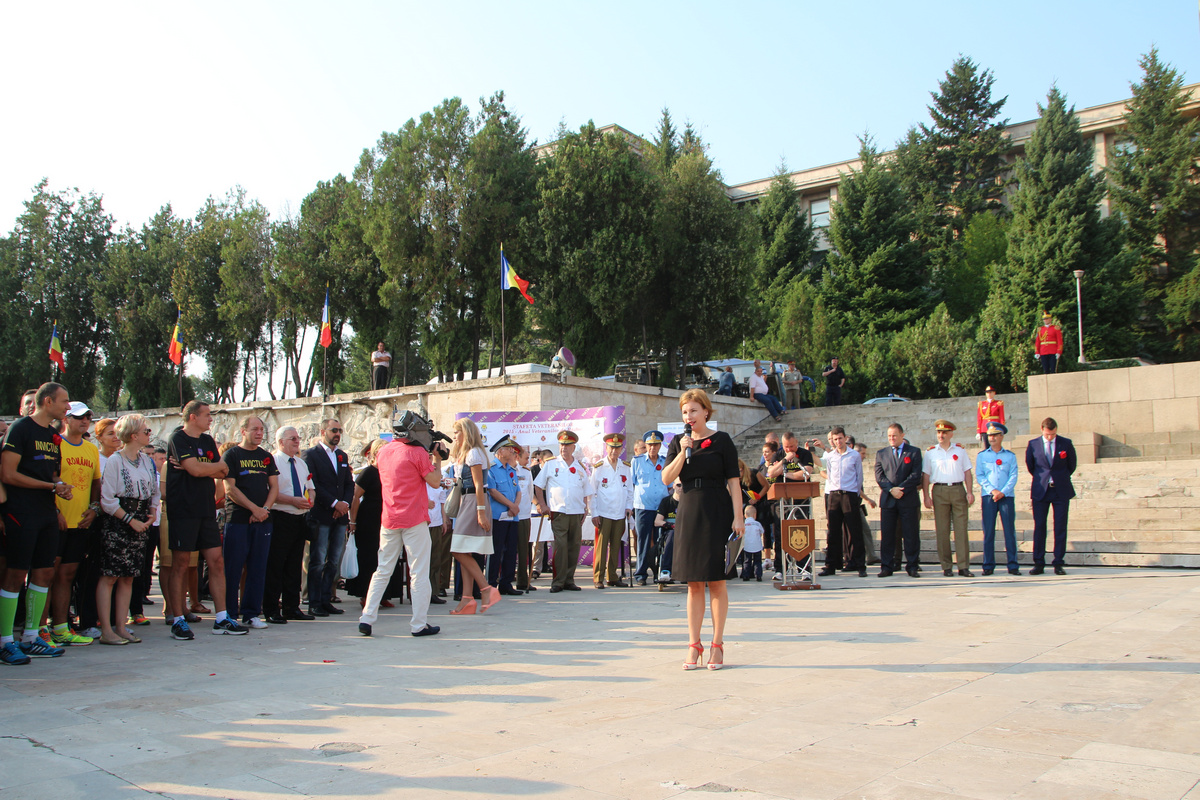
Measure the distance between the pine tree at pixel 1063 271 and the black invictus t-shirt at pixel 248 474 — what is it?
2783cm

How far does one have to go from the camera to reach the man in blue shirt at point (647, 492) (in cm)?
1067

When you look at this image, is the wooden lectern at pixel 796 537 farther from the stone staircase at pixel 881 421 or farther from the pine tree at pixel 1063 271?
the pine tree at pixel 1063 271

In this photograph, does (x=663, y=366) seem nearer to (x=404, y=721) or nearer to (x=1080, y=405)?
(x=1080, y=405)

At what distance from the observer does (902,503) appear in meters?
11.0

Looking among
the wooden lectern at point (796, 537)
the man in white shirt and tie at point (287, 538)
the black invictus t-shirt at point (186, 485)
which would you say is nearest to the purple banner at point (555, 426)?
the wooden lectern at point (796, 537)

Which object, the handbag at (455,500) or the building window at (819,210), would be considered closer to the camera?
the handbag at (455,500)

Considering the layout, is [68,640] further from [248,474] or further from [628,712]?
[628,712]

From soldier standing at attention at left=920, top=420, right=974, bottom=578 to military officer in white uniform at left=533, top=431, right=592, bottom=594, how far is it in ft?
14.8

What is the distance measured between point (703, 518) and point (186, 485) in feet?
13.7

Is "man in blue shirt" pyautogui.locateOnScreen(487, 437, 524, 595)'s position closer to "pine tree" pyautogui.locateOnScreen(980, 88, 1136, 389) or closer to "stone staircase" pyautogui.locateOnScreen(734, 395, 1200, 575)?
"stone staircase" pyautogui.locateOnScreen(734, 395, 1200, 575)

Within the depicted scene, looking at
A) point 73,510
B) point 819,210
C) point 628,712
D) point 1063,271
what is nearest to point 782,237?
point 819,210

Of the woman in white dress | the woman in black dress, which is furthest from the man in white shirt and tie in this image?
the woman in black dress

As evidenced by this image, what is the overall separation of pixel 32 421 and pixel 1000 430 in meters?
10.4

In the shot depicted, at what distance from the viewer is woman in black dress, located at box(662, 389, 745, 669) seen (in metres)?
5.25
